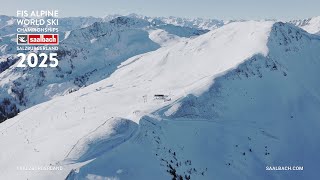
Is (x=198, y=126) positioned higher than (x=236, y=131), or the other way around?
(x=198, y=126)

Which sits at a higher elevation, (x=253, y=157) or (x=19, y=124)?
(x=253, y=157)

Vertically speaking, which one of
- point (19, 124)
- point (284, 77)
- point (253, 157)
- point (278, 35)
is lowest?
point (19, 124)

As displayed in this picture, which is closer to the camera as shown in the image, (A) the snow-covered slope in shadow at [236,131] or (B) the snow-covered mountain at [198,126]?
(B) the snow-covered mountain at [198,126]

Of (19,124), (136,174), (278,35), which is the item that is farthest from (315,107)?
(19,124)

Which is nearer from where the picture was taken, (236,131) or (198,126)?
(198,126)

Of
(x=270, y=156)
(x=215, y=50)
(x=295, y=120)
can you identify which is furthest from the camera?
(x=215, y=50)

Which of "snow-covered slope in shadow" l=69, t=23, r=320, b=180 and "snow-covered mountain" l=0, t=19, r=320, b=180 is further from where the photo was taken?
"snow-covered slope in shadow" l=69, t=23, r=320, b=180

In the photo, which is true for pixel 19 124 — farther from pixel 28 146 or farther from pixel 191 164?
pixel 191 164

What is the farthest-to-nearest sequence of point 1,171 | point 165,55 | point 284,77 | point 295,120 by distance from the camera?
point 165,55, point 284,77, point 295,120, point 1,171
